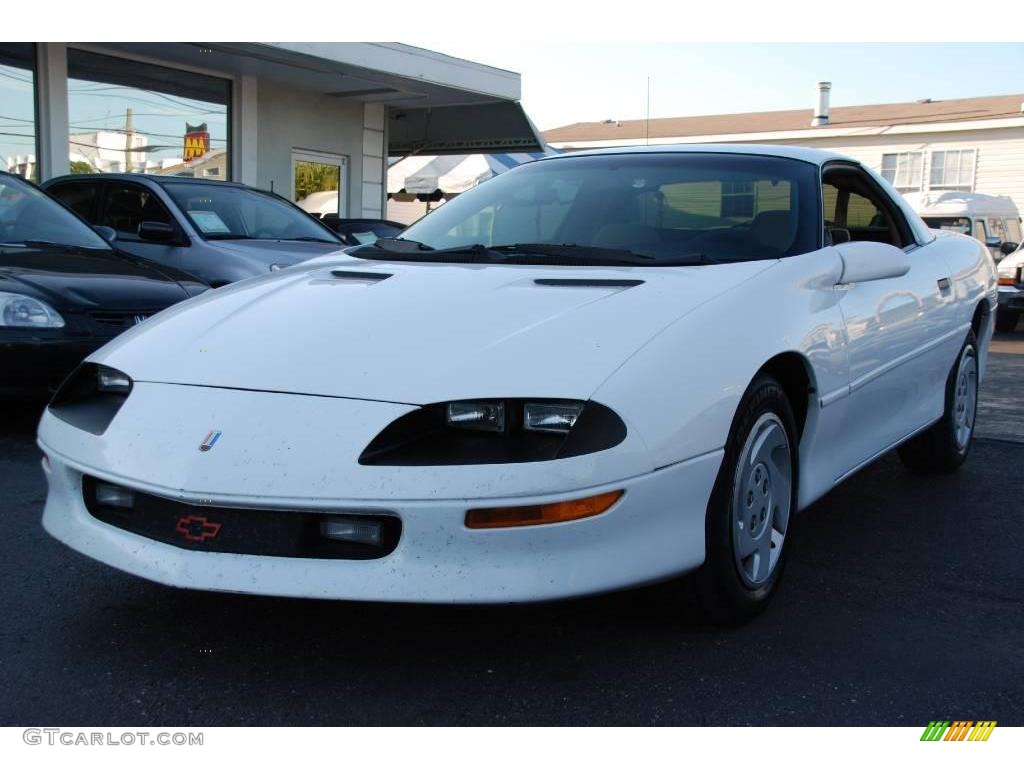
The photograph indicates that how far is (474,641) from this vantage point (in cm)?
297

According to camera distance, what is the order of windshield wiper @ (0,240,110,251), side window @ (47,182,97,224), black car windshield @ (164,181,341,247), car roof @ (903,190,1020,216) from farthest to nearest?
car roof @ (903,190,1020,216) → side window @ (47,182,97,224) → black car windshield @ (164,181,341,247) → windshield wiper @ (0,240,110,251)

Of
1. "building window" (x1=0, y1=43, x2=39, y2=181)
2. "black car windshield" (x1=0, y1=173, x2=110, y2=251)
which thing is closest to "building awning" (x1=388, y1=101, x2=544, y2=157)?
"building window" (x1=0, y1=43, x2=39, y2=181)

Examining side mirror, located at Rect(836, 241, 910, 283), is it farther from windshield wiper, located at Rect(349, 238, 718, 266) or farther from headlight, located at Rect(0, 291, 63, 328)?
headlight, located at Rect(0, 291, 63, 328)

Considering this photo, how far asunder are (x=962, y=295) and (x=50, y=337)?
4117 millimetres

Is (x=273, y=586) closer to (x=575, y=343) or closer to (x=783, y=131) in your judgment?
(x=575, y=343)

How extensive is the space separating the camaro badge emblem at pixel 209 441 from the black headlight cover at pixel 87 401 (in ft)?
1.34

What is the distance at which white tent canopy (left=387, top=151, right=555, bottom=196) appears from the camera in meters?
17.0

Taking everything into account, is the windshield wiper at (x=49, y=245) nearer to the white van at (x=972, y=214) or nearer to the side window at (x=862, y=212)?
the side window at (x=862, y=212)

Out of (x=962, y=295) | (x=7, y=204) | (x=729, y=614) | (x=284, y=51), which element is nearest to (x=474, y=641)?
(x=729, y=614)

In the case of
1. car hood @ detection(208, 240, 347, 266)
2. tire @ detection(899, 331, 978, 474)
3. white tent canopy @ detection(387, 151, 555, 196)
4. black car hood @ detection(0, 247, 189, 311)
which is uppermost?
white tent canopy @ detection(387, 151, 555, 196)

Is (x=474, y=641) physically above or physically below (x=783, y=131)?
below

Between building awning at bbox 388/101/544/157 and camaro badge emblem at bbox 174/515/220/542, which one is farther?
building awning at bbox 388/101/544/157
